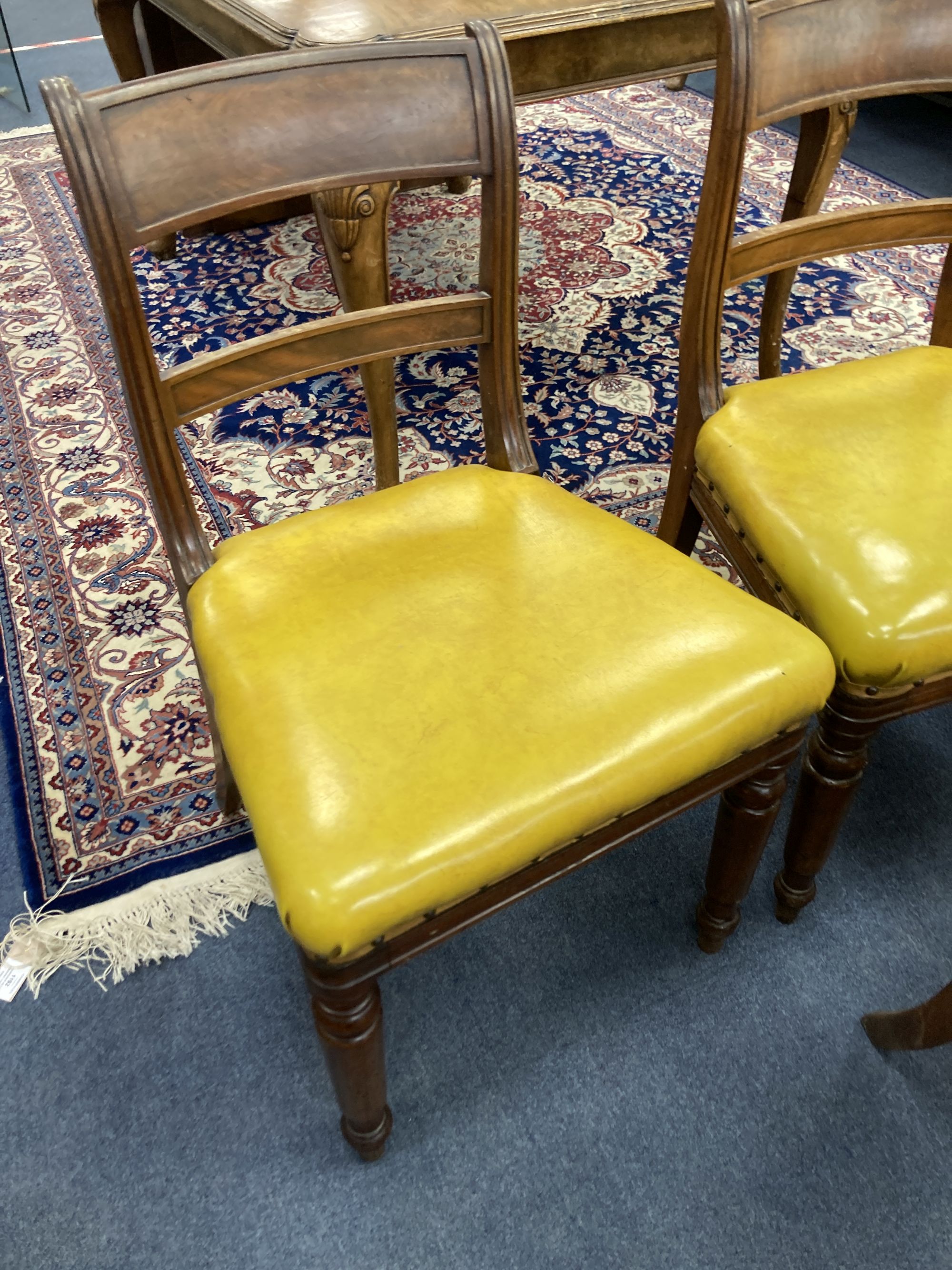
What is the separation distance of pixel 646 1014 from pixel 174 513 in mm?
722

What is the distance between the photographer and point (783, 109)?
1001 mm

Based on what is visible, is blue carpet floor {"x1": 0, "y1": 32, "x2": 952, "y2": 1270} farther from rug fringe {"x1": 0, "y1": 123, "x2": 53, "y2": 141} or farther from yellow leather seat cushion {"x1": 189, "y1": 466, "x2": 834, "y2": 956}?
rug fringe {"x1": 0, "y1": 123, "x2": 53, "y2": 141}

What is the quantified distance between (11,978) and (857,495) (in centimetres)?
106

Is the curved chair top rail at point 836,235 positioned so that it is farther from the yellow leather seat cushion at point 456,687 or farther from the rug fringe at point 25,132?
the rug fringe at point 25,132

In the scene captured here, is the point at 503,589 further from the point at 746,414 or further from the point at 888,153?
the point at 888,153

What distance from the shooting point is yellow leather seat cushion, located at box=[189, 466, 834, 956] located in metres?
0.66

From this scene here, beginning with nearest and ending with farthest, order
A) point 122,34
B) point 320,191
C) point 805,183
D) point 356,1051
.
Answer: point 356,1051, point 320,191, point 805,183, point 122,34

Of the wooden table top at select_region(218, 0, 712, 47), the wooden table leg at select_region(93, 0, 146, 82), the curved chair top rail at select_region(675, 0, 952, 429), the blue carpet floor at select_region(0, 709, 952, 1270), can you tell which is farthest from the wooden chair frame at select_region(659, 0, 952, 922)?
the wooden table leg at select_region(93, 0, 146, 82)

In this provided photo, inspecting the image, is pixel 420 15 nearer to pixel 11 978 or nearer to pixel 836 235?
pixel 836 235

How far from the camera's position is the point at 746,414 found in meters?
1.06

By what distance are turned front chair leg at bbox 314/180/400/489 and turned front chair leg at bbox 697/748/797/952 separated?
67cm

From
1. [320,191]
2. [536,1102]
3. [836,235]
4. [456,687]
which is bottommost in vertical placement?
[536,1102]

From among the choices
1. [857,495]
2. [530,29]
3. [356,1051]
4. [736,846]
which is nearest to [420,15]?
[530,29]

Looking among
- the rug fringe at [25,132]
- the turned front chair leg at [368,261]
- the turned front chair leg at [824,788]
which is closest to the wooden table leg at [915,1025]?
the turned front chair leg at [824,788]
